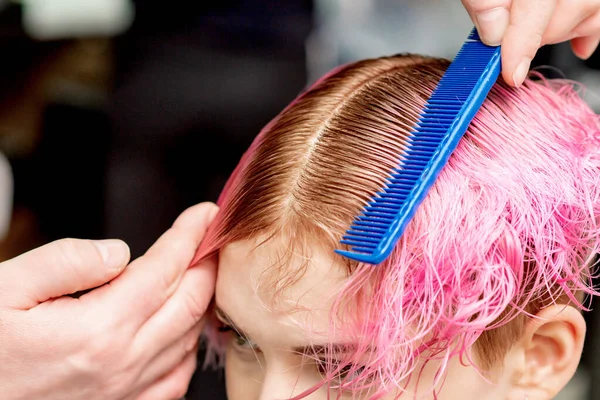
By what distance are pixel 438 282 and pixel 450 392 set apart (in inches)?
6.0

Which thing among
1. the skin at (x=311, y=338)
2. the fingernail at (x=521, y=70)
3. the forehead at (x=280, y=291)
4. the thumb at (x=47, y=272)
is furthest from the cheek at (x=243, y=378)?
the fingernail at (x=521, y=70)

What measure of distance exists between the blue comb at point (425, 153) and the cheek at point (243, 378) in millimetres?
266

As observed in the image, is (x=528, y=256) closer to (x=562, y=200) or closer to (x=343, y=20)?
(x=562, y=200)

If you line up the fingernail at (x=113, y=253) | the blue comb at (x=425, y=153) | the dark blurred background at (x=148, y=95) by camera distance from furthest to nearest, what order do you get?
the dark blurred background at (x=148, y=95)
the fingernail at (x=113, y=253)
the blue comb at (x=425, y=153)

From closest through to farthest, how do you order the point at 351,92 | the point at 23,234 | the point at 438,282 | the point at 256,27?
the point at 438,282, the point at 351,92, the point at 23,234, the point at 256,27

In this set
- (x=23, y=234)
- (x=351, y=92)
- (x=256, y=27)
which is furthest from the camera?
(x=256, y=27)

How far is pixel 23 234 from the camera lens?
118cm

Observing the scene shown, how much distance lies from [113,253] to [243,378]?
0.24m

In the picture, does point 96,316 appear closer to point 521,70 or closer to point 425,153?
Answer: point 425,153

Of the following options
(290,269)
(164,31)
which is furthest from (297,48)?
(290,269)

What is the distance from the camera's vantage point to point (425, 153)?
0.64 m

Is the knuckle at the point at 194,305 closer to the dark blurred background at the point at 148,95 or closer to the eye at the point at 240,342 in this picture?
the eye at the point at 240,342

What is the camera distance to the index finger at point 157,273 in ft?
2.37

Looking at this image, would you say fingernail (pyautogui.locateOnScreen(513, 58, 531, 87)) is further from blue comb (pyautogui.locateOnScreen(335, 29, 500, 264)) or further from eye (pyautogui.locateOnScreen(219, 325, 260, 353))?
eye (pyautogui.locateOnScreen(219, 325, 260, 353))
